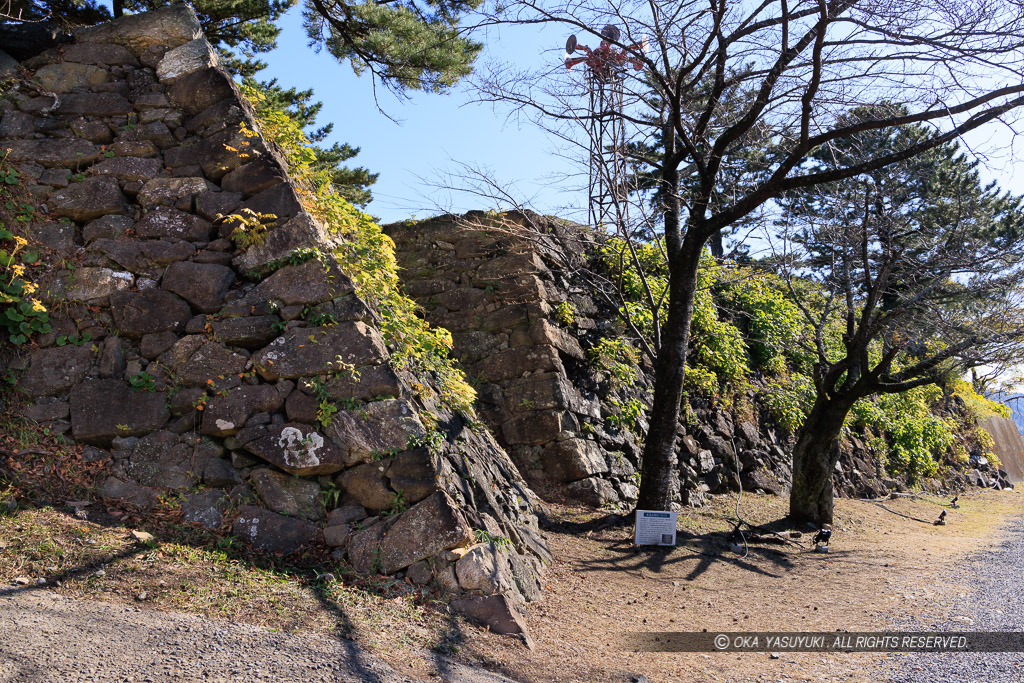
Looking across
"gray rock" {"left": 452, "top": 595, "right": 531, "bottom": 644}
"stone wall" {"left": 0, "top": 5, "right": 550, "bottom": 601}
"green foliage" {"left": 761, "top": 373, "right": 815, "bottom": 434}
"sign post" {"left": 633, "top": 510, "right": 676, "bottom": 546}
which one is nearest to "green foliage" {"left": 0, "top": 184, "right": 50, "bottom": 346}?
"stone wall" {"left": 0, "top": 5, "right": 550, "bottom": 601}

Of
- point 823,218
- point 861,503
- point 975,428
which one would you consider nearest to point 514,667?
point 823,218

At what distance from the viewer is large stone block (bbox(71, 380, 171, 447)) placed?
431cm

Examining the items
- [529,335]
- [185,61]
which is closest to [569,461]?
[529,335]

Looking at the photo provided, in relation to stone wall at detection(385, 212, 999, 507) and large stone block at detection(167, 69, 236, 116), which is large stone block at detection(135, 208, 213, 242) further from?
stone wall at detection(385, 212, 999, 507)

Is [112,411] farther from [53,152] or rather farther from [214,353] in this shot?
[53,152]

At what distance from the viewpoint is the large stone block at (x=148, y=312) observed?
4.62 meters

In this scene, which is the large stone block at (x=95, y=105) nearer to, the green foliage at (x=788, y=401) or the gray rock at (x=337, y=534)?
the gray rock at (x=337, y=534)

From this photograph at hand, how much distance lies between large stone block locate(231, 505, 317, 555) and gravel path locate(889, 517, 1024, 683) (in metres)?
3.47

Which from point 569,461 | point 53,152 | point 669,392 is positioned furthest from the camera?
point 569,461

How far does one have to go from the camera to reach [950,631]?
4.62m

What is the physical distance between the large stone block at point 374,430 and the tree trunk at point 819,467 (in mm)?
5467

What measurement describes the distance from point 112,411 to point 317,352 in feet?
4.32

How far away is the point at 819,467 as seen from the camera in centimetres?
803

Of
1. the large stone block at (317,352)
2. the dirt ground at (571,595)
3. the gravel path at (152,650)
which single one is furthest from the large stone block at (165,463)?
the gravel path at (152,650)
